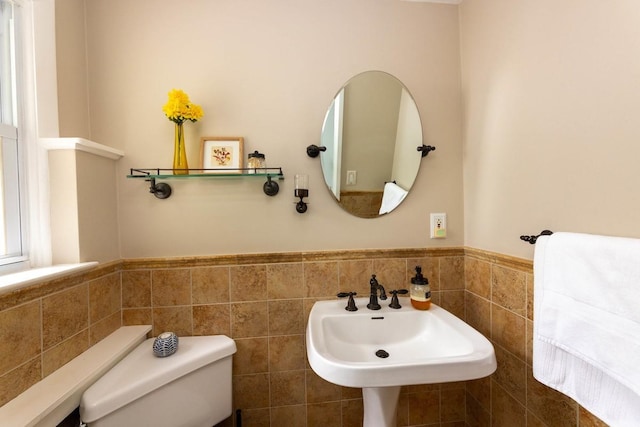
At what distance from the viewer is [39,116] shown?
0.95 m

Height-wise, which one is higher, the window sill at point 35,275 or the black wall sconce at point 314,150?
the black wall sconce at point 314,150

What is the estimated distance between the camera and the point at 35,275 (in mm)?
825

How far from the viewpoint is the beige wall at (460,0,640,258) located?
0.70 m

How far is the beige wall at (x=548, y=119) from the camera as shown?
701 mm

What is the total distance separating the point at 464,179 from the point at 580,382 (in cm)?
89

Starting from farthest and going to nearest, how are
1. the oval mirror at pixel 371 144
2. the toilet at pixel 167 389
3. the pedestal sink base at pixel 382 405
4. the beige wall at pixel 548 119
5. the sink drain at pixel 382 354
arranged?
1. the oval mirror at pixel 371 144
2. the sink drain at pixel 382 354
3. the pedestal sink base at pixel 382 405
4. the toilet at pixel 167 389
5. the beige wall at pixel 548 119

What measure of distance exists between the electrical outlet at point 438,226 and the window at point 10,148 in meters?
1.67

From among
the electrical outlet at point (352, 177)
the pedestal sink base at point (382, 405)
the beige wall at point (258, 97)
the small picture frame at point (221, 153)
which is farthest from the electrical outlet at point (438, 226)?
the small picture frame at point (221, 153)

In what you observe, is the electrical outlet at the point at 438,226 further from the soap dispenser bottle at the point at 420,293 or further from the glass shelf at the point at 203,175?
the glass shelf at the point at 203,175

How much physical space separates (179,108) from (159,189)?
361mm

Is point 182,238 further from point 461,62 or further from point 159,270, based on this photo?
point 461,62

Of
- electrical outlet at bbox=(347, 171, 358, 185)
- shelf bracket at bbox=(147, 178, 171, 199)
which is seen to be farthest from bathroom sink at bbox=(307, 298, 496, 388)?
shelf bracket at bbox=(147, 178, 171, 199)

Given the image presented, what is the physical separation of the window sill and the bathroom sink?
0.87 metres

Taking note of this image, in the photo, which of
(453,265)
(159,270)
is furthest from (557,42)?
(159,270)
